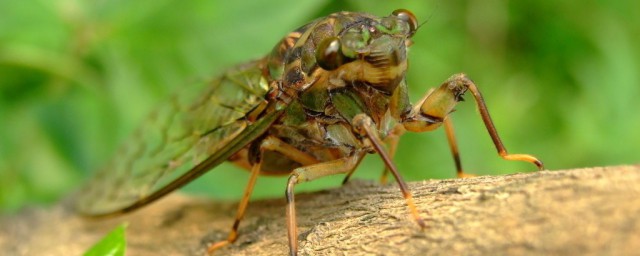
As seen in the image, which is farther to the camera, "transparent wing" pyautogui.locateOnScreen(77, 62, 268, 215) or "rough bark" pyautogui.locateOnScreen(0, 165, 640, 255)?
"transparent wing" pyautogui.locateOnScreen(77, 62, 268, 215)

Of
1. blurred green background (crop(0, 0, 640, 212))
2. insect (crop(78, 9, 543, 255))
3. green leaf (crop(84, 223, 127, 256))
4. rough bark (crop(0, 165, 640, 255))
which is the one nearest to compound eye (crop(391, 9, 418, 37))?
insect (crop(78, 9, 543, 255))

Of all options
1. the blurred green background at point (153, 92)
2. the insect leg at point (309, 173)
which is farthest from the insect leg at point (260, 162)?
the blurred green background at point (153, 92)

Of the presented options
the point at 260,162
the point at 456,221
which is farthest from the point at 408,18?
the point at 456,221

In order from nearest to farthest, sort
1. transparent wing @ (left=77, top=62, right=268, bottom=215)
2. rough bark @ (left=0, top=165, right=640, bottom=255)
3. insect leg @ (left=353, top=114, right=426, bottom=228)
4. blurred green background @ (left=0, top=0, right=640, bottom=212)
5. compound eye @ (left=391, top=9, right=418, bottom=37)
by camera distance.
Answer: rough bark @ (left=0, top=165, right=640, bottom=255), insect leg @ (left=353, top=114, right=426, bottom=228), compound eye @ (left=391, top=9, right=418, bottom=37), transparent wing @ (left=77, top=62, right=268, bottom=215), blurred green background @ (left=0, top=0, right=640, bottom=212)

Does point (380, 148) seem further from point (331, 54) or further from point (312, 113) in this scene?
point (312, 113)

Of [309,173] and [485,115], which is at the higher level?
[485,115]

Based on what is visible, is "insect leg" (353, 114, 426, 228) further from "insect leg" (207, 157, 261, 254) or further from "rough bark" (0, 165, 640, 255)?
"insect leg" (207, 157, 261, 254)

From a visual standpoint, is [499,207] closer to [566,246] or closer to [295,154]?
[566,246]
